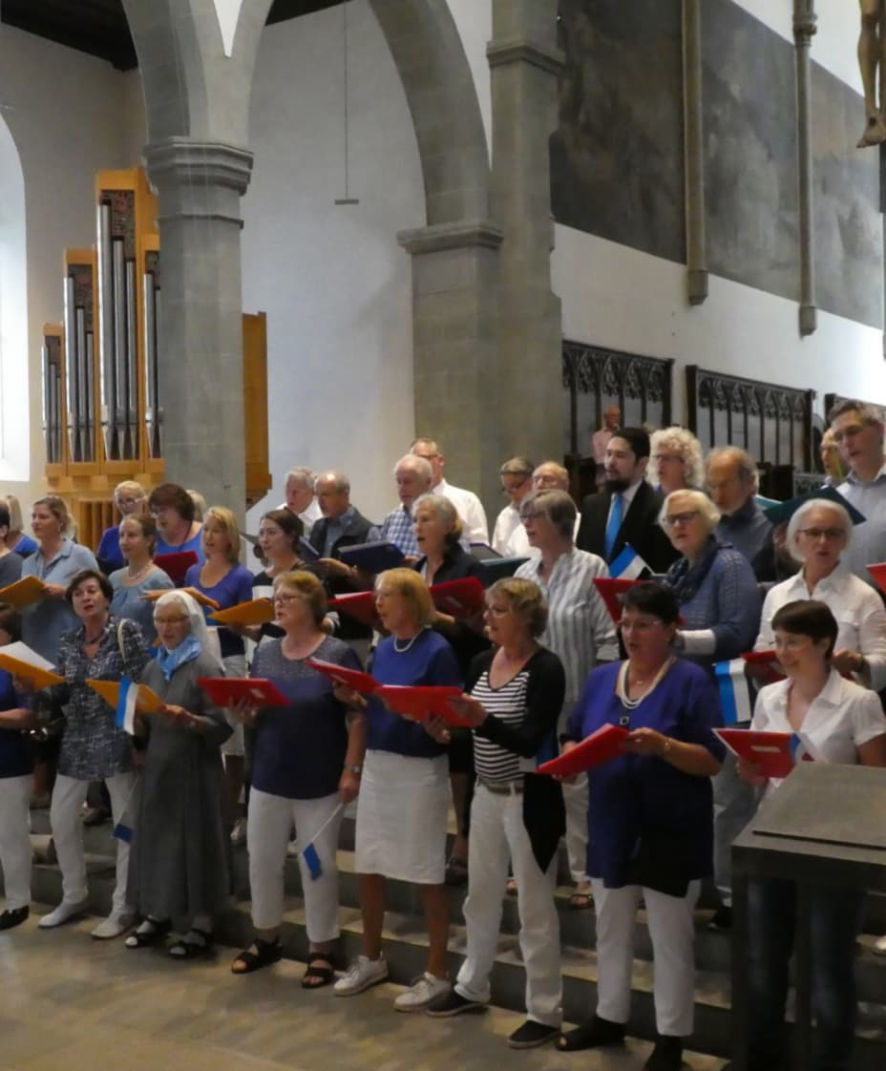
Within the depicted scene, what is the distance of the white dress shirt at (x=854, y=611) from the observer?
4078 mm

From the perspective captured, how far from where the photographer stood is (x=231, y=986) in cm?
489

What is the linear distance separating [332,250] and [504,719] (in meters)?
7.85

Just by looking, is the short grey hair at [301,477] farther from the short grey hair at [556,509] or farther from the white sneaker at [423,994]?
the white sneaker at [423,994]

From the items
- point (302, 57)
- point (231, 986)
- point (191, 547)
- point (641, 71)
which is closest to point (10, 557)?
point (191, 547)

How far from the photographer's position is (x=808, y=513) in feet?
13.8

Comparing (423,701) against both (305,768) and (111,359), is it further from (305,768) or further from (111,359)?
(111,359)

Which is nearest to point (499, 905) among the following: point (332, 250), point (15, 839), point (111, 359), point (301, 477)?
point (15, 839)

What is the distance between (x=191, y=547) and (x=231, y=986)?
2125 mm

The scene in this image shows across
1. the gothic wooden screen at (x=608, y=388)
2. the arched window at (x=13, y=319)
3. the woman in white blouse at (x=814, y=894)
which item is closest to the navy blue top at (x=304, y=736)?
the woman in white blouse at (x=814, y=894)

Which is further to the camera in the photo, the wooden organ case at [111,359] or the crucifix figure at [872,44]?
the crucifix figure at [872,44]

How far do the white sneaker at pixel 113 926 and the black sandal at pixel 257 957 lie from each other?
648 millimetres

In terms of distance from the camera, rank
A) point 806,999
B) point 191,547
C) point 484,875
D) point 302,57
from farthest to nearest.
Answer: point 302,57
point 191,547
point 484,875
point 806,999

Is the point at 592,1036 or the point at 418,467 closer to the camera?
the point at 592,1036

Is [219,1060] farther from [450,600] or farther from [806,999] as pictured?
[806,999]
